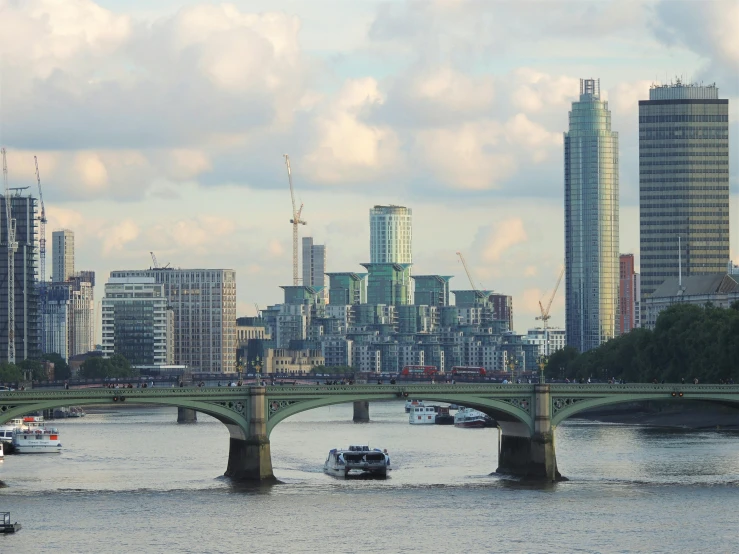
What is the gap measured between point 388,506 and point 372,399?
17.1 m

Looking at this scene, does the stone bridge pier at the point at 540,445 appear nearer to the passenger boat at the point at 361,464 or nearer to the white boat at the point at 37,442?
the passenger boat at the point at 361,464

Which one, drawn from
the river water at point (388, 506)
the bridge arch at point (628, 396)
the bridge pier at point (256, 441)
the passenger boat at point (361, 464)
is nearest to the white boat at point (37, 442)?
the river water at point (388, 506)

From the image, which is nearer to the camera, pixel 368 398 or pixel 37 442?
pixel 368 398

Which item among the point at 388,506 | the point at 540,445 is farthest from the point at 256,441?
the point at 540,445

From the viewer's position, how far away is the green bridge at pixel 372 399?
12781cm

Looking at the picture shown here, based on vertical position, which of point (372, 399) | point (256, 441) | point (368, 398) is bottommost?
point (256, 441)

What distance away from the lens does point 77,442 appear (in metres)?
198

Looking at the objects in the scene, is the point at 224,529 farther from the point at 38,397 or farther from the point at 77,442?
the point at 77,442

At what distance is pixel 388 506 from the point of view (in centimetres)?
11812

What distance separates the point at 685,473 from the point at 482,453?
111 ft

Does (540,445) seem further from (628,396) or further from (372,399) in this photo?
(372,399)

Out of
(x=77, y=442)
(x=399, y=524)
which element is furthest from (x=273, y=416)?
(x=77, y=442)

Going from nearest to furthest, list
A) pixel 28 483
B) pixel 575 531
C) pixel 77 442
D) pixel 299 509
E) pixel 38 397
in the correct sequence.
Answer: pixel 575 531
pixel 299 509
pixel 38 397
pixel 28 483
pixel 77 442

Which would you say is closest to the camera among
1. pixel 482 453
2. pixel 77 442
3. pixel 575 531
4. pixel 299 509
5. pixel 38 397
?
pixel 575 531
